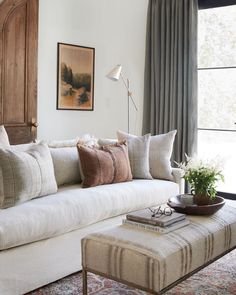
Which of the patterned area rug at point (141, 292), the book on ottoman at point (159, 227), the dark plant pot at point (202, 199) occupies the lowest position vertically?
the patterned area rug at point (141, 292)

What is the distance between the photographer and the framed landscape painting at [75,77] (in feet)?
16.2

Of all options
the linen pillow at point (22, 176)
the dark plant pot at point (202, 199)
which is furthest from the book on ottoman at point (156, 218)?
the linen pillow at point (22, 176)

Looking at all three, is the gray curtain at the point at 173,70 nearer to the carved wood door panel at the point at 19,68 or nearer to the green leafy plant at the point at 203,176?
the carved wood door panel at the point at 19,68

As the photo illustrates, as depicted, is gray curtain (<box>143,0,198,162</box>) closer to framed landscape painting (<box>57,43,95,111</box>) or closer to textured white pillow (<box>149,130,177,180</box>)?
framed landscape painting (<box>57,43,95,111</box>)

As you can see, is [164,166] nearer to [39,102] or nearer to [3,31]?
[39,102]

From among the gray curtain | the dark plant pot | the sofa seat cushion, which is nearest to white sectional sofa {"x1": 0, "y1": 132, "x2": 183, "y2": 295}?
the sofa seat cushion

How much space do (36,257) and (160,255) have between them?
93 centimetres

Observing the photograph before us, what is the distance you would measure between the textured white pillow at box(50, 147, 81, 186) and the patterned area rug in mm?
942

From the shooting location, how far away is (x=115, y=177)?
3852 mm

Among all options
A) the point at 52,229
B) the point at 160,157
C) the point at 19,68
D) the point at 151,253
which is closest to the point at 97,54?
the point at 19,68

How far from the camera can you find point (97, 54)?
5.37 meters

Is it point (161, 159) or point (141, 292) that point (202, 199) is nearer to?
point (141, 292)

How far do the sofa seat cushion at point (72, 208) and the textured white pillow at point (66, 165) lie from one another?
0.36ft

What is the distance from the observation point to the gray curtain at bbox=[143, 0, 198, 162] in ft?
18.5
